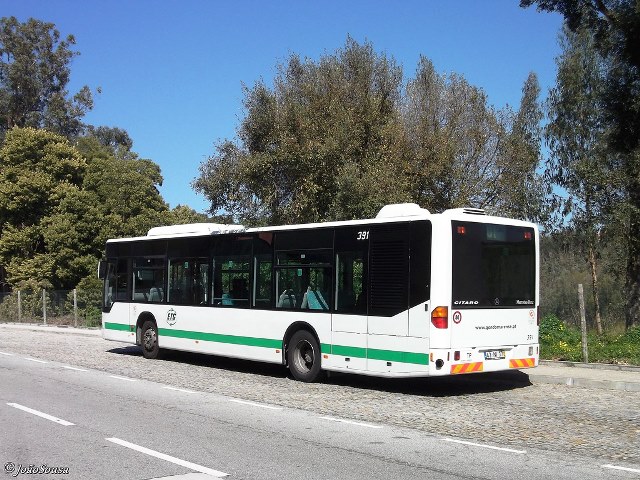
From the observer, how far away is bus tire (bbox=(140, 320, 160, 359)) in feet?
60.3

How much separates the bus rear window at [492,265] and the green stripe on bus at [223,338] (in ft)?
14.5

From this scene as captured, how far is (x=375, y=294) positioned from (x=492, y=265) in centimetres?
213

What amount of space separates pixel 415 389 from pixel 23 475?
8.14 meters

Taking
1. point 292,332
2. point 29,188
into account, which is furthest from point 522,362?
point 29,188

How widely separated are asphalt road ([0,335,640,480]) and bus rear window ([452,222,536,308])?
7.65ft

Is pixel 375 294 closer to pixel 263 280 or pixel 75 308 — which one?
pixel 263 280

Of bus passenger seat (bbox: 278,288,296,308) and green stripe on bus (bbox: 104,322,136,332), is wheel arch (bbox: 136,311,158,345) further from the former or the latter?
bus passenger seat (bbox: 278,288,296,308)

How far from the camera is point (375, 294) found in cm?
1260

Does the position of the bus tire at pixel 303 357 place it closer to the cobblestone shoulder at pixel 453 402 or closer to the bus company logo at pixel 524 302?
the cobblestone shoulder at pixel 453 402

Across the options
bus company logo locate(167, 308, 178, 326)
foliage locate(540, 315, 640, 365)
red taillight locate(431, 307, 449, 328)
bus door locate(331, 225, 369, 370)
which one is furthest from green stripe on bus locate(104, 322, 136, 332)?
foliage locate(540, 315, 640, 365)

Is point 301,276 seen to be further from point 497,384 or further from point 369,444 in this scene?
point 369,444

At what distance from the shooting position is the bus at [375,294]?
11812mm

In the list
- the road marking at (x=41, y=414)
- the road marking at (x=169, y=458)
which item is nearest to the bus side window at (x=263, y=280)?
the road marking at (x=41, y=414)

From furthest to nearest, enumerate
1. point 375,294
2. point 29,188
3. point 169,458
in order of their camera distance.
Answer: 1. point 29,188
2. point 375,294
3. point 169,458
